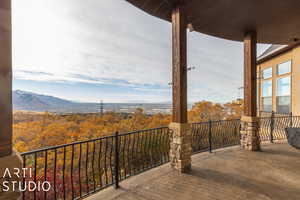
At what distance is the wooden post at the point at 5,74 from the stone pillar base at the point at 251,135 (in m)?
5.43

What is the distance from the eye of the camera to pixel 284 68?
26.4ft

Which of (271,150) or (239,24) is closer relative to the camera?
(239,24)

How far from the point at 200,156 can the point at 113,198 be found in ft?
8.64

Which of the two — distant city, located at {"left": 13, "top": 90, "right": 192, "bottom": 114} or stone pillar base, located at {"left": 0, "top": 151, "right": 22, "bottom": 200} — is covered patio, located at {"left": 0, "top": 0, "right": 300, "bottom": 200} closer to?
stone pillar base, located at {"left": 0, "top": 151, "right": 22, "bottom": 200}

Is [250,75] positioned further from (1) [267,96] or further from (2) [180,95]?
(1) [267,96]

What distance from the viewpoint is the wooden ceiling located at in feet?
10.3

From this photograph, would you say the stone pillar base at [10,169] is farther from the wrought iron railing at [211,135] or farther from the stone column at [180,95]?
the wrought iron railing at [211,135]

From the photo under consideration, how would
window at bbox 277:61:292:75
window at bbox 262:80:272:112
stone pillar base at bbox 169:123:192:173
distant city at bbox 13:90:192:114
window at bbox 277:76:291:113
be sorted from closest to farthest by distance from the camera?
stone pillar base at bbox 169:123:192:173
window at bbox 277:61:292:75
window at bbox 277:76:291:113
window at bbox 262:80:272:112
distant city at bbox 13:90:192:114

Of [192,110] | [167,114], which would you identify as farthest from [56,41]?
[192,110]

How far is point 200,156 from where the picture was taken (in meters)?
3.85

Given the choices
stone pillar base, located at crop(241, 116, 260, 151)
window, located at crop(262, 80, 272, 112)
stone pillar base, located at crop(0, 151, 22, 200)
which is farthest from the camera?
window, located at crop(262, 80, 272, 112)

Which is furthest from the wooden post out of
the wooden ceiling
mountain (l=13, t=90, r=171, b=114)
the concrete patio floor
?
mountain (l=13, t=90, r=171, b=114)

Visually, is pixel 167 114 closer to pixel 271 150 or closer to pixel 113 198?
pixel 271 150

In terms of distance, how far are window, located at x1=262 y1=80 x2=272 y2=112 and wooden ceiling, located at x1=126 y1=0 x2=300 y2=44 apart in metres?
5.71
